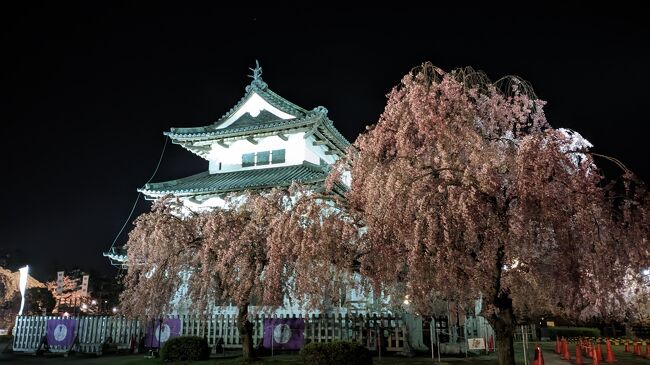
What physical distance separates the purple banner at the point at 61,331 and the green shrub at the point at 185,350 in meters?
8.04

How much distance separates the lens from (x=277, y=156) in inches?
1151

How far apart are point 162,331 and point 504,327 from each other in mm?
16949

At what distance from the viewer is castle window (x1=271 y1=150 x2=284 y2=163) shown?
29016mm

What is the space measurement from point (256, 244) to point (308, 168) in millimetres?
12470

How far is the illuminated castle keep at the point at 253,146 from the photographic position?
27.1 metres

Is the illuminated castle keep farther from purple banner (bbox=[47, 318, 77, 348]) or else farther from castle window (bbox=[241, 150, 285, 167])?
purple banner (bbox=[47, 318, 77, 348])

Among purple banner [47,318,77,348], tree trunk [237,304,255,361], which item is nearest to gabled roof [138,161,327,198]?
purple banner [47,318,77,348]

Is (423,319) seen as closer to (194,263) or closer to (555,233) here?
(194,263)

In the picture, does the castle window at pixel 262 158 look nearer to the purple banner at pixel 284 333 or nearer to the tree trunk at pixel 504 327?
the purple banner at pixel 284 333

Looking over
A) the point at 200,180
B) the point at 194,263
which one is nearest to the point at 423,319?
the point at 194,263

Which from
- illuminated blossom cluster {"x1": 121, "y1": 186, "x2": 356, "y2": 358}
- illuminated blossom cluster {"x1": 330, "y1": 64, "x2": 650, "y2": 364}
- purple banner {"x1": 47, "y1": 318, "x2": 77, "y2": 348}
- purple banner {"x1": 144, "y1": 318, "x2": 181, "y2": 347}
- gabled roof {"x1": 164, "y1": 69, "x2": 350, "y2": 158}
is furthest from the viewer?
gabled roof {"x1": 164, "y1": 69, "x2": 350, "y2": 158}

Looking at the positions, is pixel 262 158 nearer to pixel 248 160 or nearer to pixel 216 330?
pixel 248 160

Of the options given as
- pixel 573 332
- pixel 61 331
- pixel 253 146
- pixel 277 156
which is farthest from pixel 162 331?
pixel 573 332

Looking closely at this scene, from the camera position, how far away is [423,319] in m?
18.6
